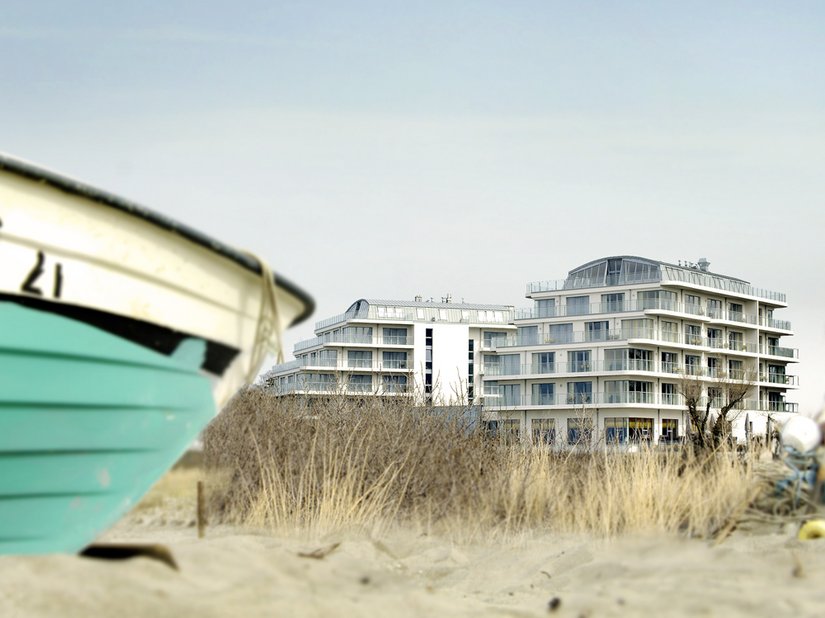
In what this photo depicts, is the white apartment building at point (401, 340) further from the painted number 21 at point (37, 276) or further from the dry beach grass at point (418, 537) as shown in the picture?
the painted number 21 at point (37, 276)

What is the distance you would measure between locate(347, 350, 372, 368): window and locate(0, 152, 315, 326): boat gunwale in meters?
74.4

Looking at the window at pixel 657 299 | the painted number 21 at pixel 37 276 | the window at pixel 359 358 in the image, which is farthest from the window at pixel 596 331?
A: the painted number 21 at pixel 37 276

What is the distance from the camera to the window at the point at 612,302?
2462 inches

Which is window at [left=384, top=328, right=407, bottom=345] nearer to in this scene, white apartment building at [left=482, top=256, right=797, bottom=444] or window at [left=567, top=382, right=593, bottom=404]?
white apartment building at [left=482, top=256, right=797, bottom=444]

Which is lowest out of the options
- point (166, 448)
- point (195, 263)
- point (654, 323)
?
point (166, 448)

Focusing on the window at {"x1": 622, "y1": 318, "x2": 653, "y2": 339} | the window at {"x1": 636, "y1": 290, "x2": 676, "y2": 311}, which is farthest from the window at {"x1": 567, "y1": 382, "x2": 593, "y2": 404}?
the window at {"x1": 636, "y1": 290, "x2": 676, "y2": 311}

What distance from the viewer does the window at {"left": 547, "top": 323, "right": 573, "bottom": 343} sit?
64.1 m

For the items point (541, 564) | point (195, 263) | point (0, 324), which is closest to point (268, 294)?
A: point (195, 263)

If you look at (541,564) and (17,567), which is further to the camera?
(541,564)

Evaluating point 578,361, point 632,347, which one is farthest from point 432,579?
point 578,361

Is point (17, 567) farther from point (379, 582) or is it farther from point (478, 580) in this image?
point (478, 580)

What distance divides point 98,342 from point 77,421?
337 millimetres

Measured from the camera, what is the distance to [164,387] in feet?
14.3

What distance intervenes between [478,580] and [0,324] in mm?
3932
